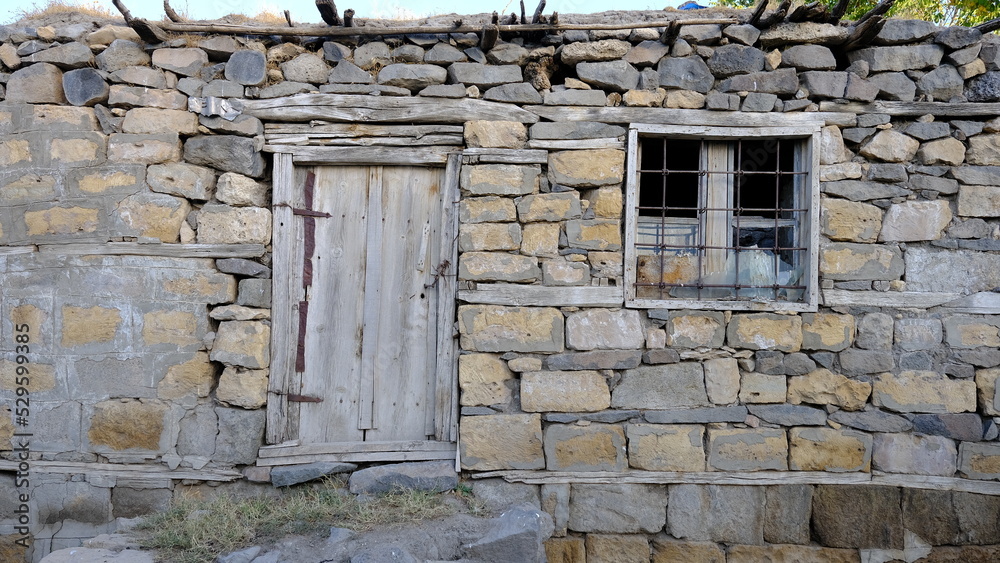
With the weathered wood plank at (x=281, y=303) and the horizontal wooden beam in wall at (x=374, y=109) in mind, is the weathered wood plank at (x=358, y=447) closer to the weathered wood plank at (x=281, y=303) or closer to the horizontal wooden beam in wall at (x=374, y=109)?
the weathered wood plank at (x=281, y=303)

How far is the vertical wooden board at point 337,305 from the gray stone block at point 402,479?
11.1 inches

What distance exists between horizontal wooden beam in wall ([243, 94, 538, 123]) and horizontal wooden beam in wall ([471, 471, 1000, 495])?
80.8 inches

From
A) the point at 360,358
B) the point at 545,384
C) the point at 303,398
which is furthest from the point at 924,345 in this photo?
the point at 303,398

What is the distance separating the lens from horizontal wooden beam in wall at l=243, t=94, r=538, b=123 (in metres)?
3.70

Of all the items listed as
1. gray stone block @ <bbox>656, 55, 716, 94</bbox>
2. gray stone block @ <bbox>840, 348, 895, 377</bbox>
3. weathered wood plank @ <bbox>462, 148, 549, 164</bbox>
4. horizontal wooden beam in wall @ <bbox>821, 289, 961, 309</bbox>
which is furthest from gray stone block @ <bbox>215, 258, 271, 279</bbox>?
gray stone block @ <bbox>840, 348, 895, 377</bbox>

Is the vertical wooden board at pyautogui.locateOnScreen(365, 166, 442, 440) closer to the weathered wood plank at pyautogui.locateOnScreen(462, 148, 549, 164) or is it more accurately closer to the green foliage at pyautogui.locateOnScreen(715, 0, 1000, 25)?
the weathered wood plank at pyautogui.locateOnScreen(462, 148, 549, 164)

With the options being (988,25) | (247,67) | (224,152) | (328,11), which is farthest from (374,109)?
(988,25)

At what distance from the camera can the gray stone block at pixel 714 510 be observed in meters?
3.67

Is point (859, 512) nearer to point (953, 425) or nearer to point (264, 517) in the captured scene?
point (953, 425)

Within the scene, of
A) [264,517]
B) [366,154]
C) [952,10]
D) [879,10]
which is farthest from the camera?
[952,10]

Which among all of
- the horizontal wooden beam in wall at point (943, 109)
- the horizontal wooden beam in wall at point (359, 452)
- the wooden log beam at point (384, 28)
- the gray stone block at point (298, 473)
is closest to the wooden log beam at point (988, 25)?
the horizontal wooden beam in wall at point (943, 109)

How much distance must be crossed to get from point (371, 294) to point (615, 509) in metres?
1.90

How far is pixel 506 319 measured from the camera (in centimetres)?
365

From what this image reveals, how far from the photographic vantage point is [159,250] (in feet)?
12.0
